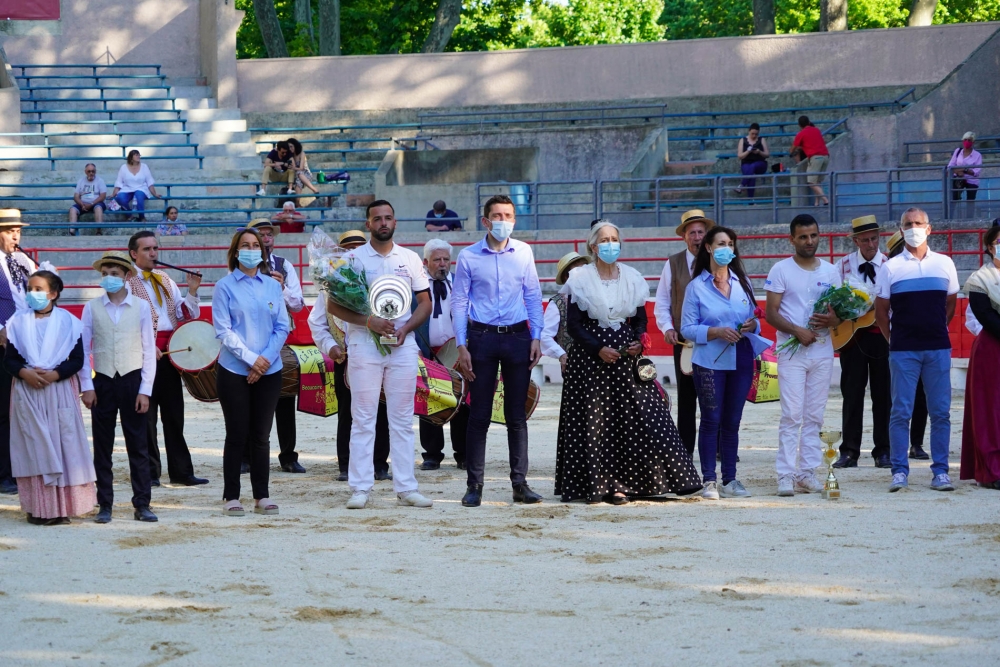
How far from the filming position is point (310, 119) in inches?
1141

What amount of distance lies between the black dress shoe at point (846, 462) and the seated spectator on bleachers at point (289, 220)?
1396 centimetres

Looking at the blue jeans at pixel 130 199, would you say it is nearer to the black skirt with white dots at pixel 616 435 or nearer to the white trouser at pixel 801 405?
the black skirt with white dots at pixel 616 435

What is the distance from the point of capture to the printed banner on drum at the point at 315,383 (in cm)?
1085

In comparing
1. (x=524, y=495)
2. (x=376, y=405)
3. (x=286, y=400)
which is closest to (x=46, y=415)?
(x=376, y=405)

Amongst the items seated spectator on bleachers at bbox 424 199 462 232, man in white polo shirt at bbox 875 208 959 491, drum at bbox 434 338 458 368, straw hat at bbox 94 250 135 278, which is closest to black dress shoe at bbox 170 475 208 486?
straw hat at bbox 94 250 135 278

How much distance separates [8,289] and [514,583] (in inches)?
189

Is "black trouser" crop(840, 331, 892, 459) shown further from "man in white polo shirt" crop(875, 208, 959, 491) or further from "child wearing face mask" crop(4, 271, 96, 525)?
"child wearing face mask" crop(4, 271, 96, 525)

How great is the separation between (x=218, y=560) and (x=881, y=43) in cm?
2369

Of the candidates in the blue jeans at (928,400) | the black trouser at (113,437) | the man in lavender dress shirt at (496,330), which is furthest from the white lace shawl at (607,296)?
the black trouser at (113,437)

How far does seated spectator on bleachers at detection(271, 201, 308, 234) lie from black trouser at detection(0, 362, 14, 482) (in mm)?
13258

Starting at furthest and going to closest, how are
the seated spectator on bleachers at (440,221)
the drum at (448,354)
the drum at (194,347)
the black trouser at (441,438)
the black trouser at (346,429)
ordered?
1. the seated spectator on bleachers at (440,221)
2. the black trouser at (441,438)
3. the drum at (448,354)
4. the black trouser at (346,429)
5. the drum at (194,347)

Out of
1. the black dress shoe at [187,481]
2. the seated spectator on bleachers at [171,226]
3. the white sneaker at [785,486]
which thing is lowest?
the black dress shoe at [187,481]

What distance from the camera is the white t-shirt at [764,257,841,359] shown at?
927cm

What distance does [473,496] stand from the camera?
355 inches
